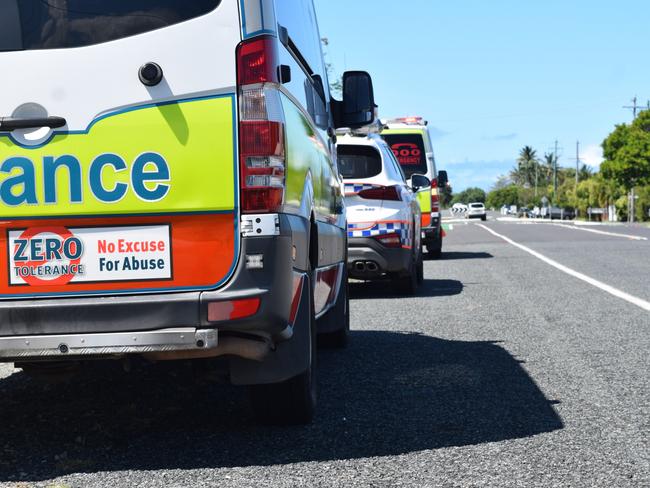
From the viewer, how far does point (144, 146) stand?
4238 mm

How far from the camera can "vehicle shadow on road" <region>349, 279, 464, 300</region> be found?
12844mm

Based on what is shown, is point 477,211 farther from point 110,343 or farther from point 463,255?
point 110,343

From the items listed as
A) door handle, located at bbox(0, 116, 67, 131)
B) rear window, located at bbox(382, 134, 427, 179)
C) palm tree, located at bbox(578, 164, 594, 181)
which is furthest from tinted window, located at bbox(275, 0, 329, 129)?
palm tree, located at bbox(578, 164, 594, 181)

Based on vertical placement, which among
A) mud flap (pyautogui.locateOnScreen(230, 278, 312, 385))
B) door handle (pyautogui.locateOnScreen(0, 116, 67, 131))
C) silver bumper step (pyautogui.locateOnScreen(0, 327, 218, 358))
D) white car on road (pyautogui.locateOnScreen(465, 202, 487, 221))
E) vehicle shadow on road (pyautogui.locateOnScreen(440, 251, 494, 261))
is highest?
door handle (pyautogui.locateOnScreen(0, 116, 67, 131))

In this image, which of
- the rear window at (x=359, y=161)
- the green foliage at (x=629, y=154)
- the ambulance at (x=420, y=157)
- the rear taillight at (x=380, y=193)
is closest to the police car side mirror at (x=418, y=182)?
the rear taillight at (x=380, y=193)

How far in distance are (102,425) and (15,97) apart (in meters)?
1.81

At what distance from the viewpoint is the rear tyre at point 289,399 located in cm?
499

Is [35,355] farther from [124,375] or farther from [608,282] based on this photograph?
[608,282]

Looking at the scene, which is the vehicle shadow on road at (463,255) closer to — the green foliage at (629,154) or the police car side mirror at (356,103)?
the police car side mirror at (356,103)

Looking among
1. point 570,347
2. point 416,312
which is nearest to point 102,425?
point 570,347

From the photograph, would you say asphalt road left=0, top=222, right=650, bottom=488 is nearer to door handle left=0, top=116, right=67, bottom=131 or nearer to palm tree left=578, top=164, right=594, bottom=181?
door handle left=0, top=116, right=67, bottom=131

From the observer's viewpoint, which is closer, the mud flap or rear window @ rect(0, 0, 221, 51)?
rear window @ rect(0, 0, 221, 51)

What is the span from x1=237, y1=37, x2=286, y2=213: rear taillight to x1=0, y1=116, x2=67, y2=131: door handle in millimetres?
717

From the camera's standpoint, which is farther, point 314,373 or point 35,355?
point 314,373
